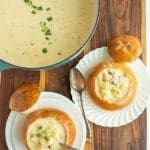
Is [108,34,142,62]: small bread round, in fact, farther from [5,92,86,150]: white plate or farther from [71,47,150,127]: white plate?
[5,92,86,150]: white plate

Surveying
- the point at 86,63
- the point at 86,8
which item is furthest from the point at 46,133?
the point at 86,8

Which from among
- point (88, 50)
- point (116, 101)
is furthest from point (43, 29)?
point (116, 101)

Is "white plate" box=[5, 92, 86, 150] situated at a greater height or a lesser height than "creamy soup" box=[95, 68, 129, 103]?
lesser

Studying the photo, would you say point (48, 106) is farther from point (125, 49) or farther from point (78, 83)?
point (125, 49)

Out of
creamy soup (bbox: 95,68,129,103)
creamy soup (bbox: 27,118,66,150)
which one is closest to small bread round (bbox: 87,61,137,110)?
creamy soup (bbox: 95,68,129,103)

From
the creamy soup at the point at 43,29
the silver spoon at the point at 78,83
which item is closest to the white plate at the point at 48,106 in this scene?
the silver spoon at the point at 78,83

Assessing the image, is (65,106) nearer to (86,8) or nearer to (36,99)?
(36,99)

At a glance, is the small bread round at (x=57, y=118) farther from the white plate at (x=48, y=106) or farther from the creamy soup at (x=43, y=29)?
the creamy soup at (x=43, y=29)
